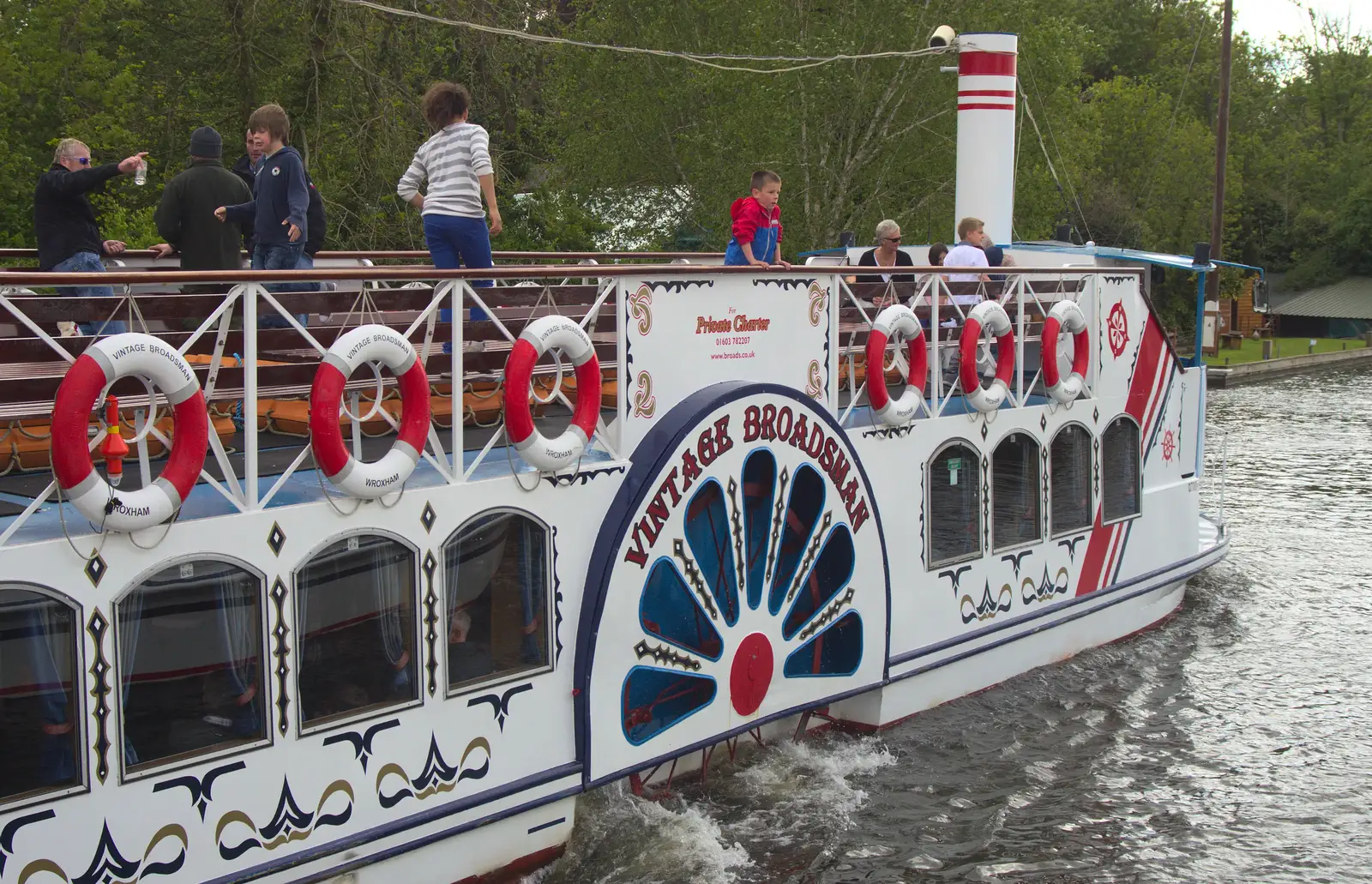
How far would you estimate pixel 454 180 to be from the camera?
8.30 metres

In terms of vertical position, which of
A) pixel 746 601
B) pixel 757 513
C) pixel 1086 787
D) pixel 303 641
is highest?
pixel 757 513

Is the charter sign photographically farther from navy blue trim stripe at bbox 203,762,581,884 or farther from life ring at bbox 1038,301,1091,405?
life ring at bbox 1038,301,1091,405

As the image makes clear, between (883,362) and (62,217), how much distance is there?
5.17 metres

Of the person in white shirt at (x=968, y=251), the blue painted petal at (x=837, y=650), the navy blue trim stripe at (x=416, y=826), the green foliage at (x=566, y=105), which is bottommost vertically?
the navy blue trim stripe at (x=416, y=826)

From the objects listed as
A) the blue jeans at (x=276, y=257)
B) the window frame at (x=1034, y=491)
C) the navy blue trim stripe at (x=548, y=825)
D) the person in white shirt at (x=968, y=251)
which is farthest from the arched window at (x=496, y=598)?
the person in white shirt at (x=968, y=251)

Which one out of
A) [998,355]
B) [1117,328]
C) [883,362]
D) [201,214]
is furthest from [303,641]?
[1117,328]

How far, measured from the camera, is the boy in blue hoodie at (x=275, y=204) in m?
8.20

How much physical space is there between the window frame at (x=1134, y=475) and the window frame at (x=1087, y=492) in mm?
149

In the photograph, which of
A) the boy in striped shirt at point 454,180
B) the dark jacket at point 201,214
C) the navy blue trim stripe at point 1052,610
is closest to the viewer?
the dark jacket at point 201,214

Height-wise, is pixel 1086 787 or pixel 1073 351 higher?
pixel 1073 351

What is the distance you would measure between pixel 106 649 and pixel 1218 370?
110 ft

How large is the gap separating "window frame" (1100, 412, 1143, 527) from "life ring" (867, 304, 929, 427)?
296 cm

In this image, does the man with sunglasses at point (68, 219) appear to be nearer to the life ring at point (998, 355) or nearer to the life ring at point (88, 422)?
the life ring at point (88, 422)

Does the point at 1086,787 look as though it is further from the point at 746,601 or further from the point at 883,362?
the point at 883,362
